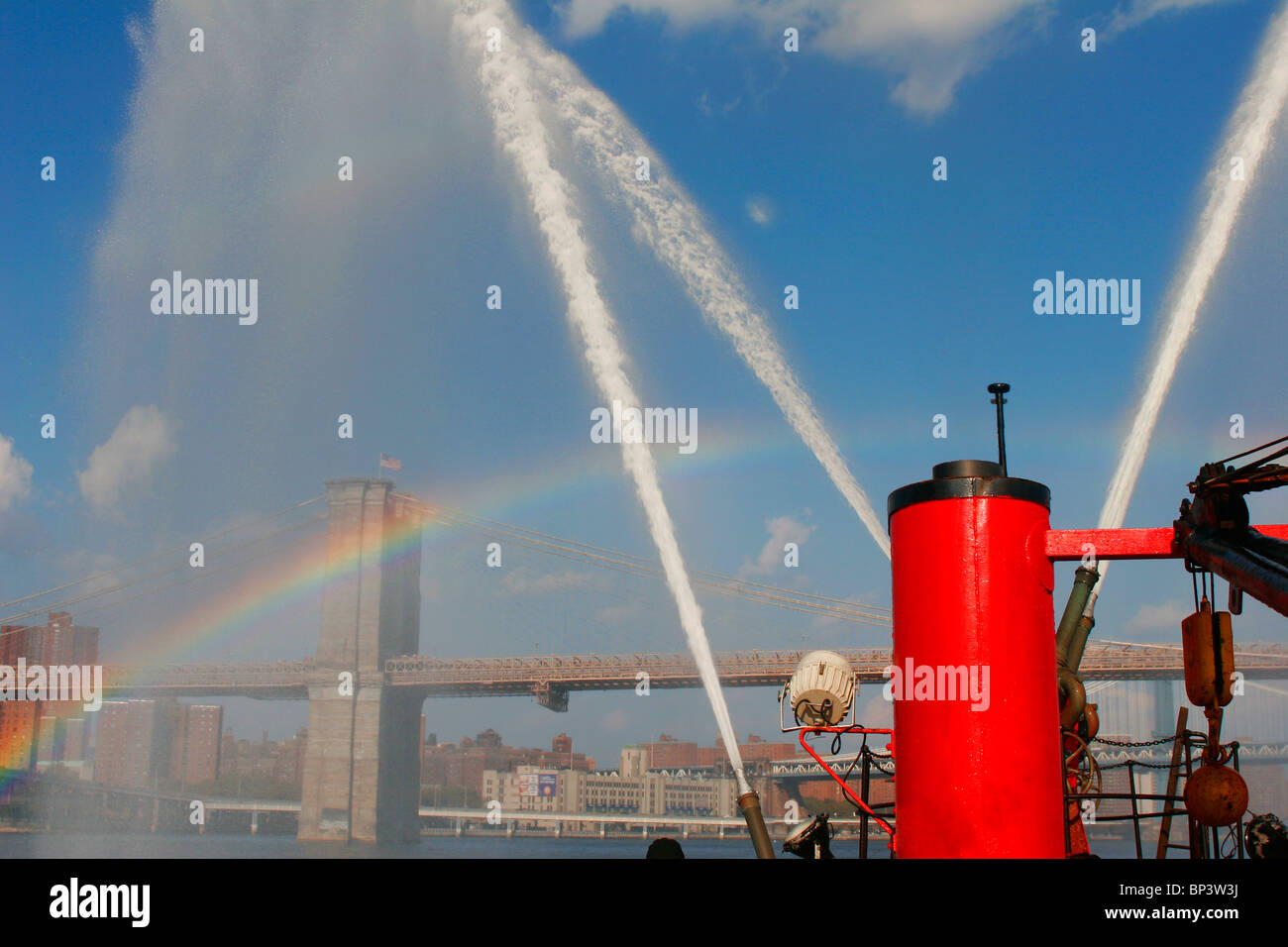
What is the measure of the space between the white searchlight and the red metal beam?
3.71 meters

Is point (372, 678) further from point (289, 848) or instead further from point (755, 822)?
point (755, 822)

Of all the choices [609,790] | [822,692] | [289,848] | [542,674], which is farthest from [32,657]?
[822,692]

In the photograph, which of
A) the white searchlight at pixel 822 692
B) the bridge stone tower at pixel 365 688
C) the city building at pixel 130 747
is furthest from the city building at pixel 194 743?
the white searchlight at pixel 822 692

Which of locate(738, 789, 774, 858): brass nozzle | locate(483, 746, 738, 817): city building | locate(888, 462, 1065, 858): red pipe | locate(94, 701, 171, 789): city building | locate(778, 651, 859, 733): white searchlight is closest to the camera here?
locate(888, 462, 1065, 858): red pipe

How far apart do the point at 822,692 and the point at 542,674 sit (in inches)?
3308

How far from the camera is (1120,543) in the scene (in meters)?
7.94

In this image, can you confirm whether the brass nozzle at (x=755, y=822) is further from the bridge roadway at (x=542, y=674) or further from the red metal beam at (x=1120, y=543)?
the bridge roadway at (x=542, y=674)

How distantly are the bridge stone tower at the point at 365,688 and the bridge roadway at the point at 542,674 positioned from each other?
232 centimetres

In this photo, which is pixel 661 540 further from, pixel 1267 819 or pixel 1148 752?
pixel 1148 752

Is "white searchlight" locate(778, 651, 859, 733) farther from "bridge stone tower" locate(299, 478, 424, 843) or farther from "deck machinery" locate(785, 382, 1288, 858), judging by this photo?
"bridge stone tower" locate(299, 478, 424, 843)

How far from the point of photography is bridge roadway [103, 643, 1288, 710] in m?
74.6

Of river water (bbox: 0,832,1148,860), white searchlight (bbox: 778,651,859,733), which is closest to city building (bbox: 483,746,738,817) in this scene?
river water (bbox: 0,832,1148,860)
